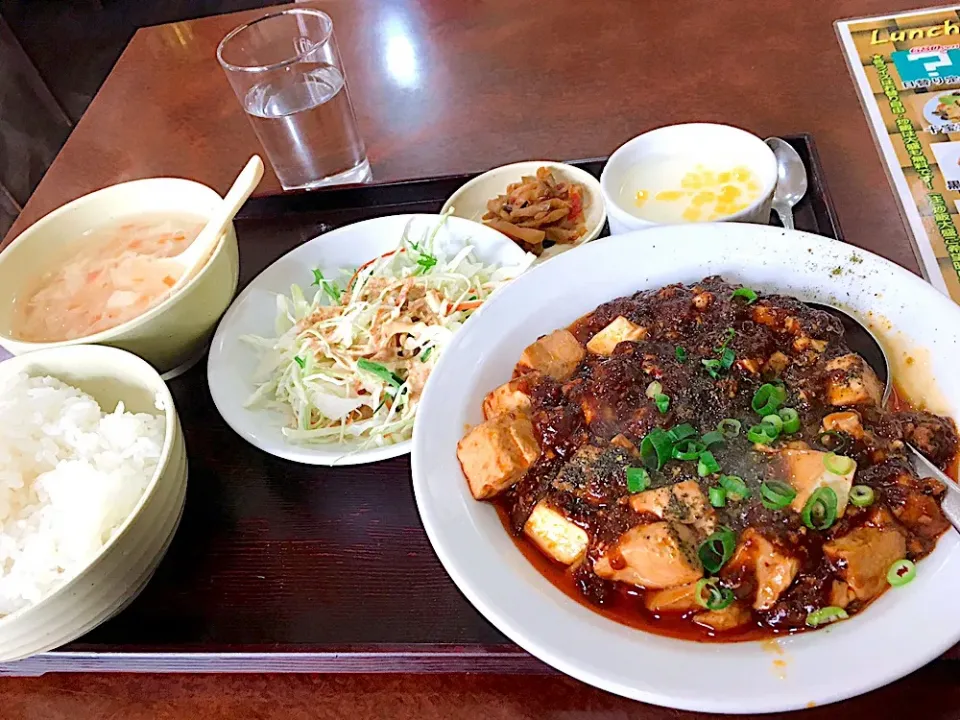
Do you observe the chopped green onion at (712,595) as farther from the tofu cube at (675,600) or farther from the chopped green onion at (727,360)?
the chopped green onion at (727,360)

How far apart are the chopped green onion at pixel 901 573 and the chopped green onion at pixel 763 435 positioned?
292 millimetres

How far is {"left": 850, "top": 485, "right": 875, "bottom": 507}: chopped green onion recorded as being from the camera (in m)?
1.32

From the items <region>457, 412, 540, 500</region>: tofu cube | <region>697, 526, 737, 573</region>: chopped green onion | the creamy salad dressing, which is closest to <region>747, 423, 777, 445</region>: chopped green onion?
<region>697, 526, 737, 573</region>: chopped green onion

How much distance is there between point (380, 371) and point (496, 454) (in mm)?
656

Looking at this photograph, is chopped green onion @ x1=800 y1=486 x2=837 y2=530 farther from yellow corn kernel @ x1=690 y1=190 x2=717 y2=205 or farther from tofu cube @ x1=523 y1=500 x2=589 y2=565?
yellow corn kernel @ x1=690 y1=190 x2=717 y2=205

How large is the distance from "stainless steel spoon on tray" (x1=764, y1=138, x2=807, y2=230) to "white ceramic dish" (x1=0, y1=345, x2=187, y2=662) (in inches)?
67.1

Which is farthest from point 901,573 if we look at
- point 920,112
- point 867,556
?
point 920,112

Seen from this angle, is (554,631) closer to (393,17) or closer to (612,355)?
(612,355)

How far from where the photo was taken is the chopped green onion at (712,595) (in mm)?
1280

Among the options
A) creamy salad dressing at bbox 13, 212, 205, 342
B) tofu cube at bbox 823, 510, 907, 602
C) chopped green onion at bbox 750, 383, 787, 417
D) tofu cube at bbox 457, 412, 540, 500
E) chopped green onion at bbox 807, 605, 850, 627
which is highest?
creamy salad dressing at bbox 13, 212, 205, 342

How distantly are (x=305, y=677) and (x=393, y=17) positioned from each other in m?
2.94

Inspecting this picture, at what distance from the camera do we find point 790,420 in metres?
1.45

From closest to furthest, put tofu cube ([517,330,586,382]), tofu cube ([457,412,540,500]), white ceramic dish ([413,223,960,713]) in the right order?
1. white ceramic dish ([413,223,960,713])
2. tofu cube ([457,412,540,500])
3. tofu cube ([517,330,586,382])

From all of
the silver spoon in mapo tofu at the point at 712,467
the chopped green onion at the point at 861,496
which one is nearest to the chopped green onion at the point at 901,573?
the silver spoon in mapo tofu at the point at 712,467
